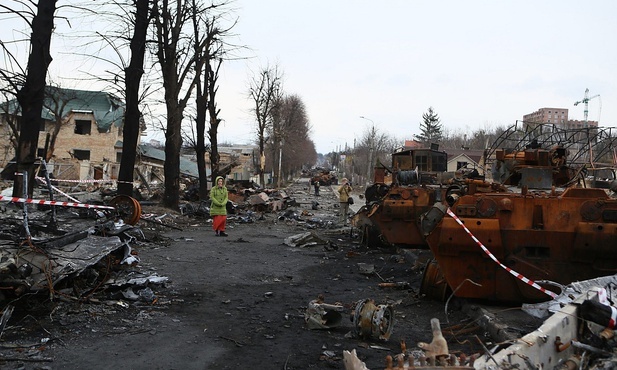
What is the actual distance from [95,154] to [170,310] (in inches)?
1978

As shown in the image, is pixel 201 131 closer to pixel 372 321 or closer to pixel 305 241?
pixel 305 241

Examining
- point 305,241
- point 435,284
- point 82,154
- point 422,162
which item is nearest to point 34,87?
point 305,241

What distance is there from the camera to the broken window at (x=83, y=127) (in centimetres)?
5338

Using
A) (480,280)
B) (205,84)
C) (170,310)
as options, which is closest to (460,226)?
(480,280)

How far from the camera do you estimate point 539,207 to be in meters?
6.56

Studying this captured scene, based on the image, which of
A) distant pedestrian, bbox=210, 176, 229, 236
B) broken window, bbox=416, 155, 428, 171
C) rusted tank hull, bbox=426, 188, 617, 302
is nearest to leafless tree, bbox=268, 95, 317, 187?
broken window, bbox=416, 155, 428, 171

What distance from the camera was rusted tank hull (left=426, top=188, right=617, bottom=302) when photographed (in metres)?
6.27

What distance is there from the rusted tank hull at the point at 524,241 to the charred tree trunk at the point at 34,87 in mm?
7698

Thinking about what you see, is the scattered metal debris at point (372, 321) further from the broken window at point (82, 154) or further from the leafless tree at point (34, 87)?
the broken window at point (82, 154)

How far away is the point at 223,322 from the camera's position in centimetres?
624

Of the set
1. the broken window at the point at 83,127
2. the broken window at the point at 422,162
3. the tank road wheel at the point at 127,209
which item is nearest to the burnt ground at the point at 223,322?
the tank road wheel at the point at 127,209

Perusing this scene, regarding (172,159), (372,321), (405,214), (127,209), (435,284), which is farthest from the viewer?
(172,159)

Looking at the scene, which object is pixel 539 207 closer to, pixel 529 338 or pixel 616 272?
pixel 616 272

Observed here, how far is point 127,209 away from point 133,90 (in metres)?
4.67
